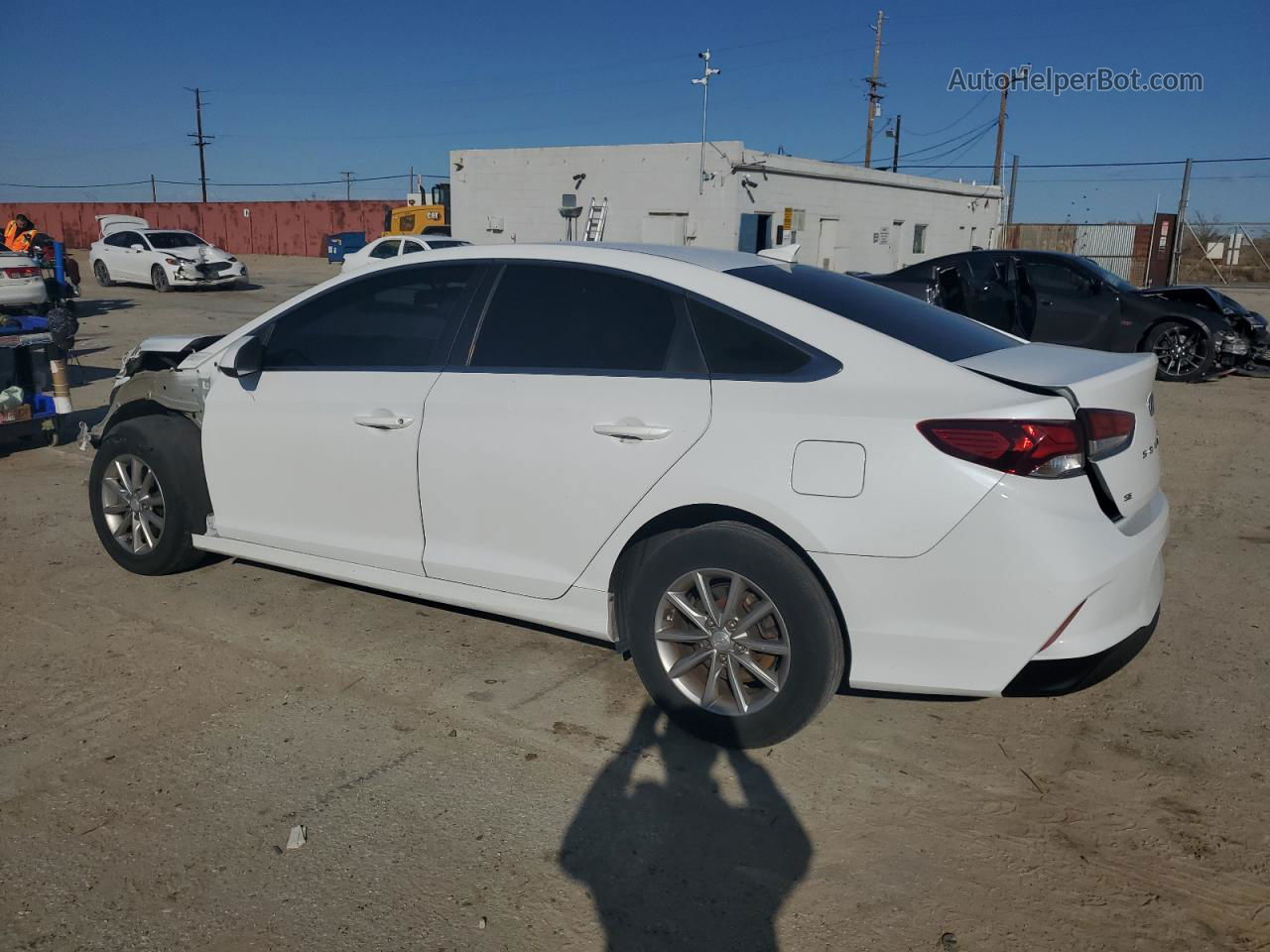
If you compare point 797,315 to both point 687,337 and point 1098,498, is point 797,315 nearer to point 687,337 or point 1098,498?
point 687,337

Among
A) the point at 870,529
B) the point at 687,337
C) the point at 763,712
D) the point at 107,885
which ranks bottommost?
the point at 107,885

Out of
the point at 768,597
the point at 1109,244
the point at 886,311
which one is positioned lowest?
the point at 768,597

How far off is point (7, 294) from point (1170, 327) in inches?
500

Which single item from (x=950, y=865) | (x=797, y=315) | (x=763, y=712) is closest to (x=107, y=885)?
(x=763, y=712)

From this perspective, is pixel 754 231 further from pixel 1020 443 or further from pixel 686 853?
pixel 686 853

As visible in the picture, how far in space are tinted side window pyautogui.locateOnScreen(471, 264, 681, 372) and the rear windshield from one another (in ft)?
1.18

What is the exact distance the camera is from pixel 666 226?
26672 millimetres

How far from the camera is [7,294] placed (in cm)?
998

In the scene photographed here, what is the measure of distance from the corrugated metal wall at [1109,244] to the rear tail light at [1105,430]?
1186 inches

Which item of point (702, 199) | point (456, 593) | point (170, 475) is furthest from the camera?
point (702, 199)

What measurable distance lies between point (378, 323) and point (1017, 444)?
8.45 feet

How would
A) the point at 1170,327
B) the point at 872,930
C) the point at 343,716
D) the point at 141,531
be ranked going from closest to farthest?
the point at 872,930, the point at 343,716, the point at 141,531, the point at 1170,327

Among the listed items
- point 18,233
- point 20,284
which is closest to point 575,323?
point 20,284

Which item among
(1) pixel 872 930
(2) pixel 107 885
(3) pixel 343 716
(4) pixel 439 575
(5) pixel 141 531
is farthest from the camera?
(5) pixel 141 531
